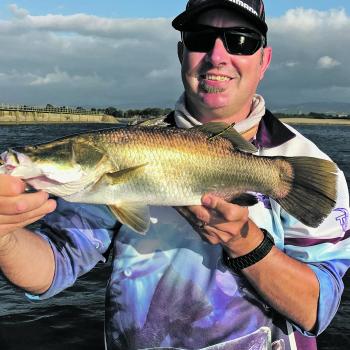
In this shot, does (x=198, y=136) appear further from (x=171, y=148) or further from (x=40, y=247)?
(x=40, y=247)

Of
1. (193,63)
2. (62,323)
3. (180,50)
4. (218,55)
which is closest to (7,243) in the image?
(193,63)

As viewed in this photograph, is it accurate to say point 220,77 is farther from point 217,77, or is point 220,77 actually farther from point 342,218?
point 342,218

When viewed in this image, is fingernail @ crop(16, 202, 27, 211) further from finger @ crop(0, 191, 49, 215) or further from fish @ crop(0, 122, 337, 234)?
fish @ crop(0, 122, 337, 234)

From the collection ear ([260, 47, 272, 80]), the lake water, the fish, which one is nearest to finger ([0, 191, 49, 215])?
the fish

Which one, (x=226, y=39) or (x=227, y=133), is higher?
(x=226, y=39)

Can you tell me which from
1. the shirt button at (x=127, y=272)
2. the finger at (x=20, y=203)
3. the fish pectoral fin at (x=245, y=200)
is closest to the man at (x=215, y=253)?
the shirt button at (x=127, y=272)

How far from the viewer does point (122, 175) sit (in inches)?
128

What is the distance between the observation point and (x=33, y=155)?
10.4 ft

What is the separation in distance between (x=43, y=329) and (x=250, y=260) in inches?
239

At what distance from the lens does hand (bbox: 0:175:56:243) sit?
109 inches

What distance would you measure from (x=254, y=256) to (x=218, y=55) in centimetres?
156

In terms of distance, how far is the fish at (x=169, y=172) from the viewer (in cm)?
327

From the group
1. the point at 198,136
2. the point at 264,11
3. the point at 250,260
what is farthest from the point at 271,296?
the point at 264,11

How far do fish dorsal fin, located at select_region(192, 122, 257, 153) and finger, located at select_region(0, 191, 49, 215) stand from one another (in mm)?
1278
